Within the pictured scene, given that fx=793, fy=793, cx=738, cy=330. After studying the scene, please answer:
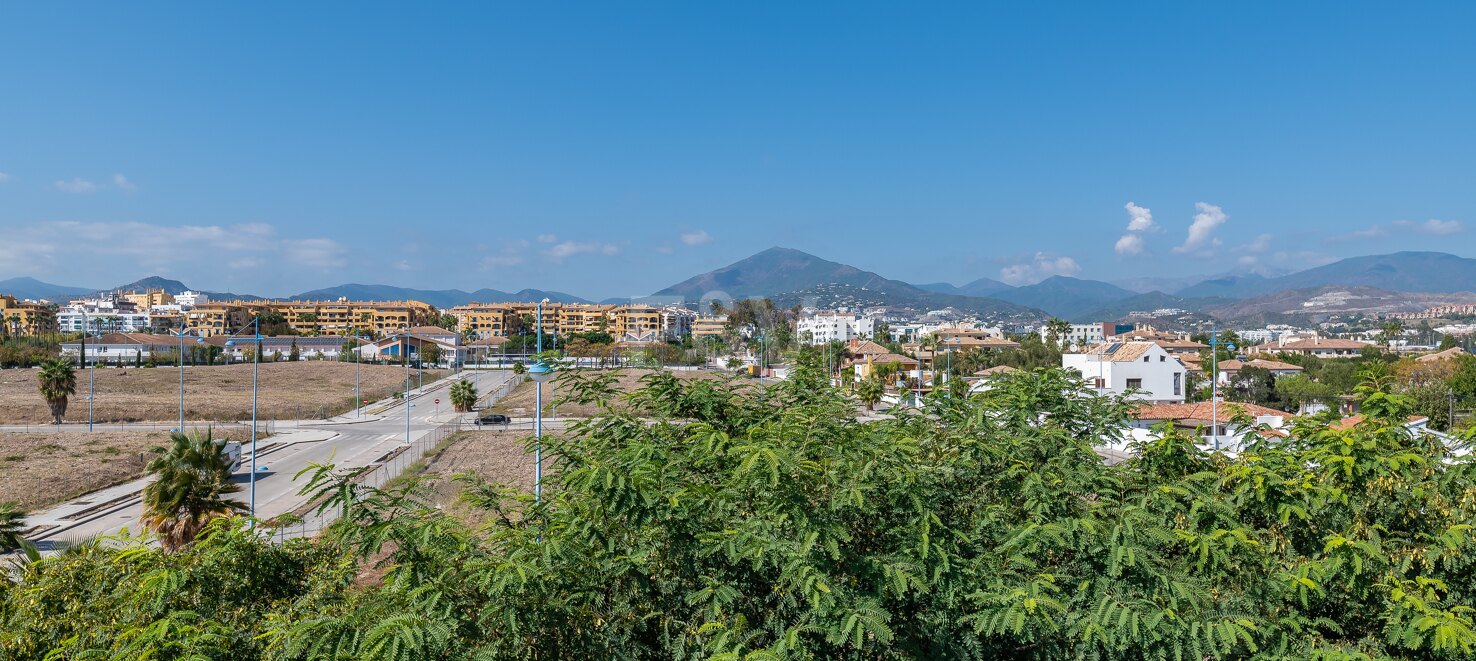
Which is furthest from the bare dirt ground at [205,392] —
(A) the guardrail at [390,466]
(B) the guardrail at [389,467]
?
(A) the guardrail at [390,466]

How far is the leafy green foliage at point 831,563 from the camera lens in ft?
19.3

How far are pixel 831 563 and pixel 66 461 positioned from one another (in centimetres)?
4130

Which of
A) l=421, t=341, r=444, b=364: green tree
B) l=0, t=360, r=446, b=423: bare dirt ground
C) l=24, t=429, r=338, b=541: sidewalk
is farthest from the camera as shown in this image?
l=421, t=341, r=444, b=364: green tree

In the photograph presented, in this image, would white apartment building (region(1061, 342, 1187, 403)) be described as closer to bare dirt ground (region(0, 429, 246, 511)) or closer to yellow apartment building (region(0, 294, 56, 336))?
bare dirt ground (region(0, 429, 246, 511))

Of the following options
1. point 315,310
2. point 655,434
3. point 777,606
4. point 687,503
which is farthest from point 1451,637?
point 315,310

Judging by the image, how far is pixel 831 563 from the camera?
633 centimetres

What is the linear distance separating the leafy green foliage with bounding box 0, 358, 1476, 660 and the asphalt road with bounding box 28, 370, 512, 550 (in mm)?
7468

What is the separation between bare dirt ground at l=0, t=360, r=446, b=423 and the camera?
171 feet

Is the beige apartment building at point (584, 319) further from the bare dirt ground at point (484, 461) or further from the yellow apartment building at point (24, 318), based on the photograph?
the bare dirt ground at point (484, 461)

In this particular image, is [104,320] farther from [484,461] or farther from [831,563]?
[831,563]

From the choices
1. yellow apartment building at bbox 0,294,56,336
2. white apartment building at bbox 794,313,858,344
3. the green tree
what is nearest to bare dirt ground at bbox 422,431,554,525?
the green tree

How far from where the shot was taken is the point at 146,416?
5144 cm

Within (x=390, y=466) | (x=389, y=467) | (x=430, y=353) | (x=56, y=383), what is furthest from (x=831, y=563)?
(x=430, y=353)

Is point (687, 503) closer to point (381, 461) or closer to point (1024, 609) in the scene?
point (1024, 609)
